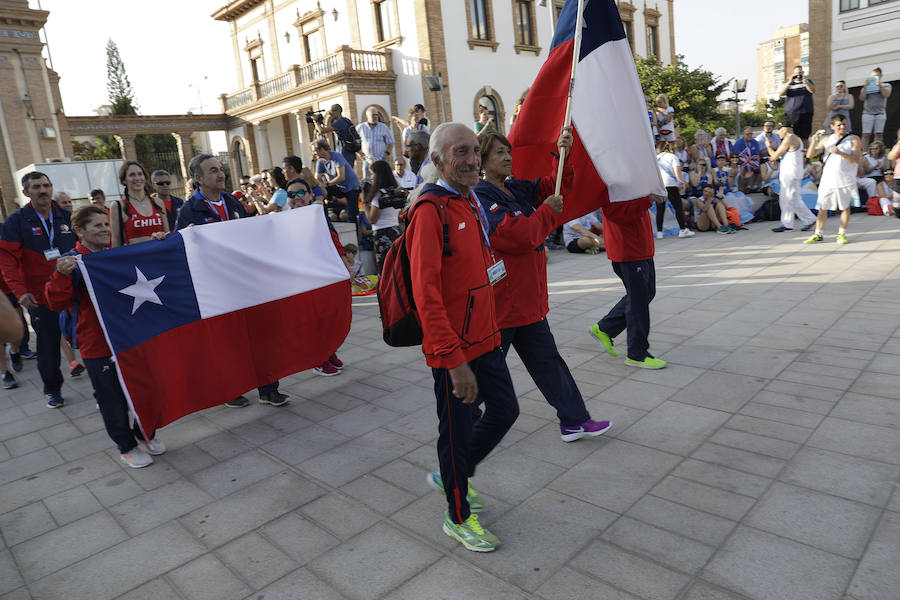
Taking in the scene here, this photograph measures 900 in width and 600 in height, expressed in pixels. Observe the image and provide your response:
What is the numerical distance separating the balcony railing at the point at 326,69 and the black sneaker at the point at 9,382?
22.2 metres

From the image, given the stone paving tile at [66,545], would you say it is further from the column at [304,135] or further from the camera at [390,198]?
the column at [304,135]

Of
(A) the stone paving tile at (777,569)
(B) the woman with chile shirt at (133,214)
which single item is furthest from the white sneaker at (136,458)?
(A) the stone paving tile at (777,569)

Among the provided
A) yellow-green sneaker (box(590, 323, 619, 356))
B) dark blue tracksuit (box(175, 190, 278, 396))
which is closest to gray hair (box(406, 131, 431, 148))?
dark blue tracksuit (box(175, 190, 278, 396))

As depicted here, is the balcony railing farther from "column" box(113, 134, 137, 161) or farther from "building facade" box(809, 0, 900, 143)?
"building facade" box(809, 0, 900, 143)

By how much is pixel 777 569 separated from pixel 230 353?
12.9 feet

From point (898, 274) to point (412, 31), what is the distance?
23.7 m

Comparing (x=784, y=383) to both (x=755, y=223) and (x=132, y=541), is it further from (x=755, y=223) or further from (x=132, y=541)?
(x=755, y=223)

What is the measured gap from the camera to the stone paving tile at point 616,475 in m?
3.28

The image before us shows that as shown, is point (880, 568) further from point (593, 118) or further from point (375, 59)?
point (375, 59)

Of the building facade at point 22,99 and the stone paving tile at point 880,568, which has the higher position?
the building facade at point 22,99

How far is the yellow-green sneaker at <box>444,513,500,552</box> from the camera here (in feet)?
9.48

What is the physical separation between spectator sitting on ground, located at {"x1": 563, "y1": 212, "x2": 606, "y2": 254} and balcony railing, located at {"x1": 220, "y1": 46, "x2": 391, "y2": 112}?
17550 millimetres

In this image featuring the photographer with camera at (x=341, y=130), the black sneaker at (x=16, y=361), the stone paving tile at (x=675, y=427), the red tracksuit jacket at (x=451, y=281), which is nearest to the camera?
the red tracksuit jacket at (x=451, y=281)

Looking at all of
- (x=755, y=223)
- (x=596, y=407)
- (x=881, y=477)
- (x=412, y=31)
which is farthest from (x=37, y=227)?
(x=412, y=31)
